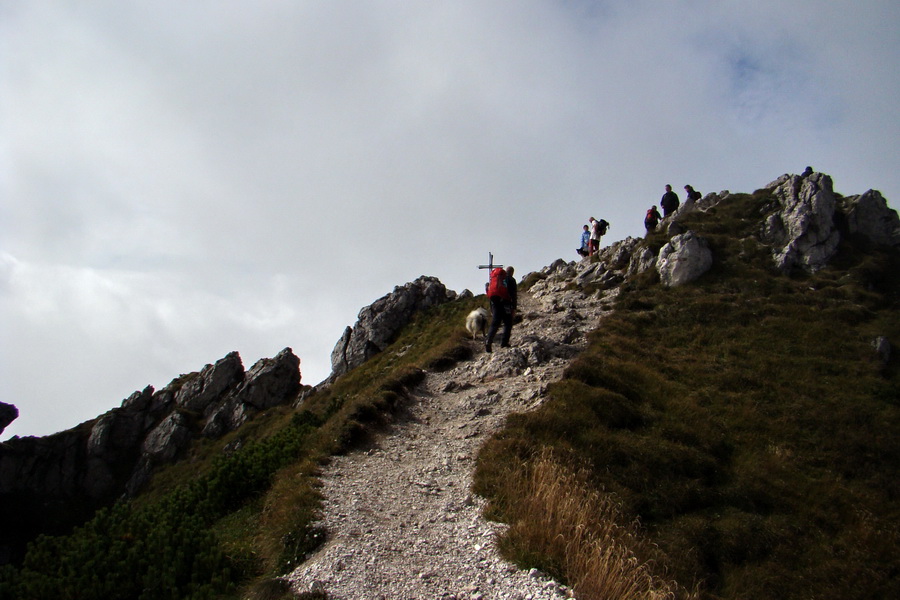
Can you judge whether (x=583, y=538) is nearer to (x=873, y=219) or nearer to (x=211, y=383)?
(x=873, y=219)

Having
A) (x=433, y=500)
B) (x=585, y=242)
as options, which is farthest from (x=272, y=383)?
(x=433, y=500)

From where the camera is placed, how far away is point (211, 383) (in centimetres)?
5650

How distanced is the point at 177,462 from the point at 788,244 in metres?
51.1

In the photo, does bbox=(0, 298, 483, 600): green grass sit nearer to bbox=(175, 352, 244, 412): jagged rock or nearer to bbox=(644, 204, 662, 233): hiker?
bbox=(644, 204, 662, 233): hiker

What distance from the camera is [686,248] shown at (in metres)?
32.1

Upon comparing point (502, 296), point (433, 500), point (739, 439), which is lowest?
point (739, 439)

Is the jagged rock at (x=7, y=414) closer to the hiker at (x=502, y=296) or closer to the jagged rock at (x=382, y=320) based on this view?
the jagged rock at (x=382, y=320)

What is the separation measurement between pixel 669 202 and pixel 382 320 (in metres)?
23.4

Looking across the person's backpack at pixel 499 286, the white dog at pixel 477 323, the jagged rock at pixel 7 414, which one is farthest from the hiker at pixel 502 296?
the jagged rock at pixel 7 414

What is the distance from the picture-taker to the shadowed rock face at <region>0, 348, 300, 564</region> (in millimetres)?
51500

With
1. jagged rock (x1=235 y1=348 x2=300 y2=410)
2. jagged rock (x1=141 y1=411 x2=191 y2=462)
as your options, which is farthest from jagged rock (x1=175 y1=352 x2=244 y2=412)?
jagged rock (x1=235 y1=348 x2=300 y2=410)

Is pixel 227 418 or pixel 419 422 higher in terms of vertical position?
pixel 227 418

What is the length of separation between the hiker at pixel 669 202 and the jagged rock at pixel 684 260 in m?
11.1

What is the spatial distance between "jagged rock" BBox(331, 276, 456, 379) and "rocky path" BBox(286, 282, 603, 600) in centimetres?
1998
